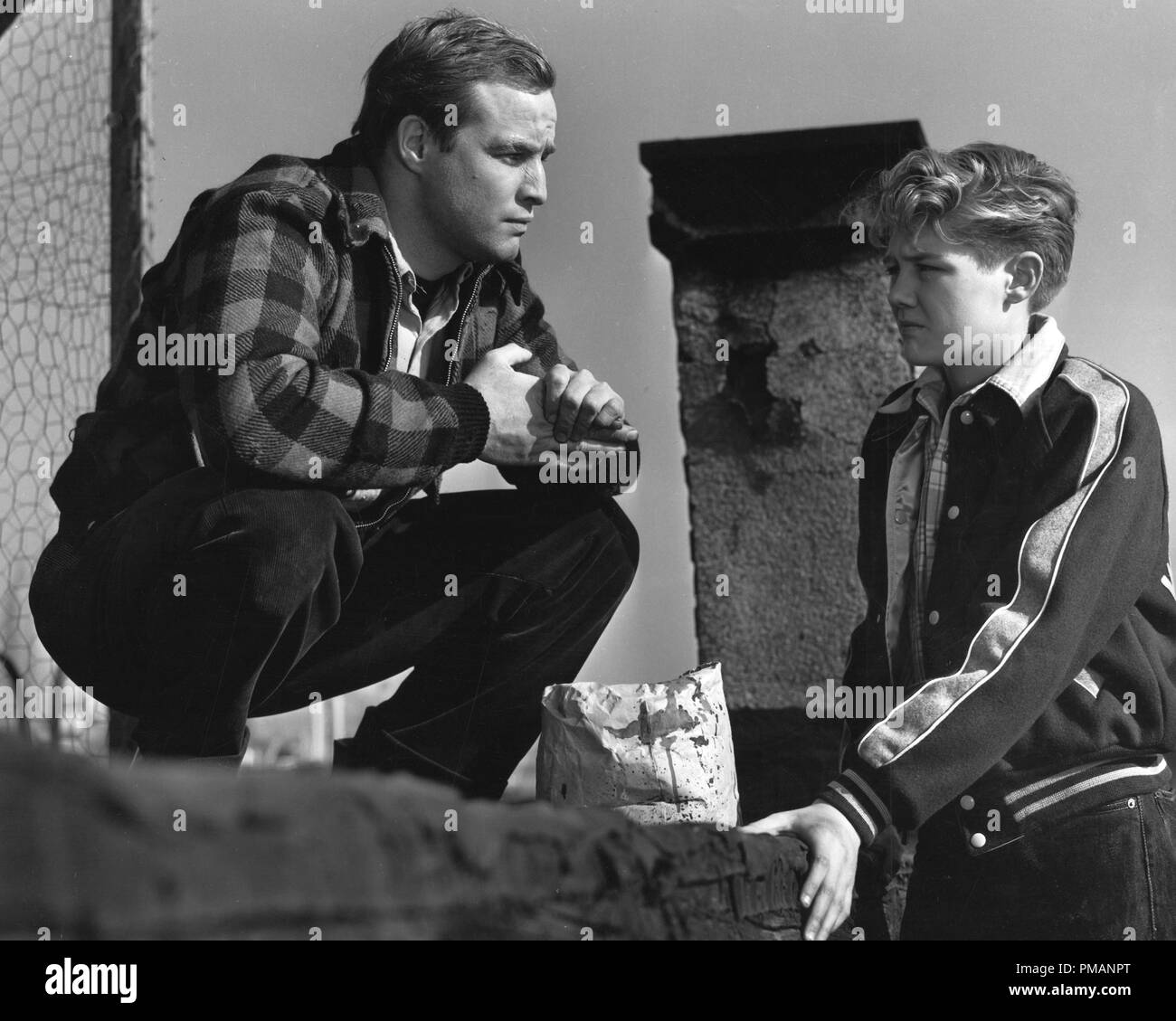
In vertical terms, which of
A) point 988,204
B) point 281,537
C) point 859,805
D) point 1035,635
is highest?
point 988,204

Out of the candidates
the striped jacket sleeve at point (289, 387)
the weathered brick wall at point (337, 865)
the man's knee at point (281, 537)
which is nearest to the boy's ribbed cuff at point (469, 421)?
the striped jacket sleeve at point (289, 387)

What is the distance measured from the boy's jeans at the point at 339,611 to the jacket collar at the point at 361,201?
395mm

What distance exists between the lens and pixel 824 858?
2168mm

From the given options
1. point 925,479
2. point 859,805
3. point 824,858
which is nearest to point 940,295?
point 925,479

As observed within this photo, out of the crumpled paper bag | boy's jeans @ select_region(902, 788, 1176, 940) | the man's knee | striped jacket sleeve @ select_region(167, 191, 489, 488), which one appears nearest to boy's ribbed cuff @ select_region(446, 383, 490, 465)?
striped jacket sleeve @ select_region(167, 191, 489, 488)

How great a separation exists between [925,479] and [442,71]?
43.2 inches

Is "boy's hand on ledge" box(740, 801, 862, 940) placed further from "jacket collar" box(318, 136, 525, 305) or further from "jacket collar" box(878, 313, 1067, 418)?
"jacket collar" box(318, 136, 525, 305)

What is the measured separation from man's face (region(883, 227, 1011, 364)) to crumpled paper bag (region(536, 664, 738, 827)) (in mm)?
744

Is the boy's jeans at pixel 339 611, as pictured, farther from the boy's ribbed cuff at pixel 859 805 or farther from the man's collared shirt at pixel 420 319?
the boy's ribbed cuff at pixel 859 805

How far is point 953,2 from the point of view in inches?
107

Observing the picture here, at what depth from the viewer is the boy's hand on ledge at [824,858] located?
2152 mm

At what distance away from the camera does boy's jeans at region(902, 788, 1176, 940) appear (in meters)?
2.41

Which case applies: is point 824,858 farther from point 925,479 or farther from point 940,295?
point 940,295
